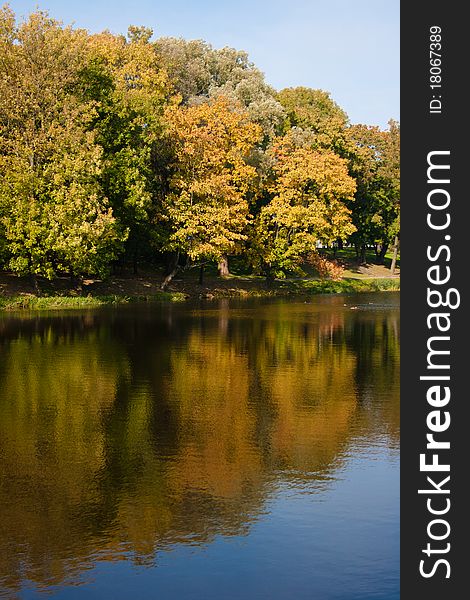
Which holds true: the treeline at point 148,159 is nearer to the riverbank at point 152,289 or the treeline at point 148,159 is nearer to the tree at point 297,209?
the tree at point 297,209

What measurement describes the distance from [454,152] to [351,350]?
57.0ft

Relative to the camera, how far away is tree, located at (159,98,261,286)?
55125 millimetres

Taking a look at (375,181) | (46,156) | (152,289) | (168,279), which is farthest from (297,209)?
(375,181)

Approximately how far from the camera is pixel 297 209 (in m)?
63.6

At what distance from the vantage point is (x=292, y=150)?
67938mm

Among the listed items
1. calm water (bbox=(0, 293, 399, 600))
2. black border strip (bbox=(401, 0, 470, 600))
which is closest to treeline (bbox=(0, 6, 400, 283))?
calm water (bbox=(0, 293, 399, 600))

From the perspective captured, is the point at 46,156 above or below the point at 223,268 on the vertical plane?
above

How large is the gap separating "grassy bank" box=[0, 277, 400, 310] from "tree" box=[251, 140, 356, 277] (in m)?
1.77

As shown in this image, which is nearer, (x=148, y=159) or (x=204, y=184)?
(x=148, y=159)

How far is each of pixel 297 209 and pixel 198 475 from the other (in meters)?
52.6

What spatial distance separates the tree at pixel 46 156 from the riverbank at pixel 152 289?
193 centimetres

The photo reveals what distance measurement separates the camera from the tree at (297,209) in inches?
2527

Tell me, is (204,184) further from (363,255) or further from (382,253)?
(382,253)

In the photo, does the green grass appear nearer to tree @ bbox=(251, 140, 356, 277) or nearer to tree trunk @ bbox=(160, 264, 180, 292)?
tree trunk @ bbox=(160, 264, 180, 292)
